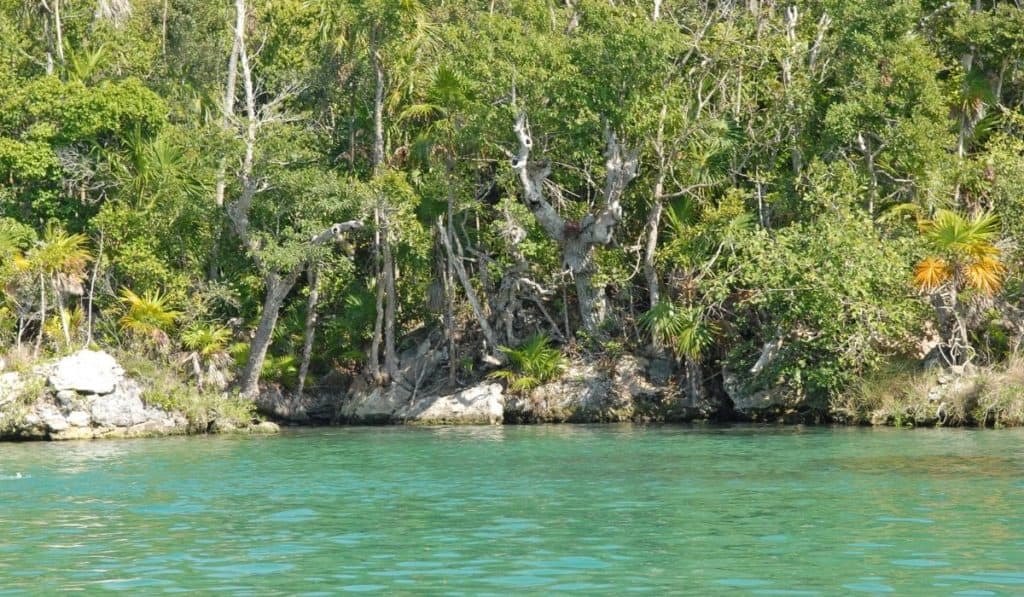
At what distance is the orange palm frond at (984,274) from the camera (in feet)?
95.2

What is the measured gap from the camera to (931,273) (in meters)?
29.4

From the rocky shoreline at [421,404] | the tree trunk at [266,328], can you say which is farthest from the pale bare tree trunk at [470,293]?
the tree trunk at [266,328]

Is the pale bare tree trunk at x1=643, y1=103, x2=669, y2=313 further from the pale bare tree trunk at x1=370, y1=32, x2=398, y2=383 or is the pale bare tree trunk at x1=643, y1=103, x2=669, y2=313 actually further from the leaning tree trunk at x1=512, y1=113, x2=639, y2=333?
the pale bare tree trunk at x1=370, y1=32, x2=398, y2=383

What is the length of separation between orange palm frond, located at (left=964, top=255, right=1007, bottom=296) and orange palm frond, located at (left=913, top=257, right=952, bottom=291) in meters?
→ 0.45

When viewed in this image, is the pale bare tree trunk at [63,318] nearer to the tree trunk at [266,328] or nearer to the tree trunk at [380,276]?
the tree trunk at [266,328]

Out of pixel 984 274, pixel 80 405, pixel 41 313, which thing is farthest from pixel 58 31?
pixel 984 274

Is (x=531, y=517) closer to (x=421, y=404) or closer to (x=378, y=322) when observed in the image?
(x=421, y=404)

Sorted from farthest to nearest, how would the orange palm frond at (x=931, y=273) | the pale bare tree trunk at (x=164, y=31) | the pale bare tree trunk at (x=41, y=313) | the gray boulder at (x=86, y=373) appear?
the pale bare tree trunk at (x=164, y=31) < the pale bare tree trunk at (x=41, y=313) < the gray boulder at (x=86, y=373) < the orange palm frond at (x=931, y=273)

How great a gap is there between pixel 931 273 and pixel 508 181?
10690 millimetres

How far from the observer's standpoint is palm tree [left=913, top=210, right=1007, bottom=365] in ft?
95.5

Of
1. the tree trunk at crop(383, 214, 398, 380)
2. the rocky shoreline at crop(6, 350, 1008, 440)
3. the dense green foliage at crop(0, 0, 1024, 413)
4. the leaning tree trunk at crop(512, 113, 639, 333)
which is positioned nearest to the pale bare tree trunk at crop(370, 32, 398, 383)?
the tree trunk at crop(383, 214, 398, 380)

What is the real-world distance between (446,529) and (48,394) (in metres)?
17.5

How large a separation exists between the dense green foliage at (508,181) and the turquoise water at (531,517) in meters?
5.35

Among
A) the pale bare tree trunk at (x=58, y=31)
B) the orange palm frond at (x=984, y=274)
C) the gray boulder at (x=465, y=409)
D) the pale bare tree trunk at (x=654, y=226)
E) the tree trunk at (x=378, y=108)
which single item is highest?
the pale bare tree trunk at (x=58, y=31)
